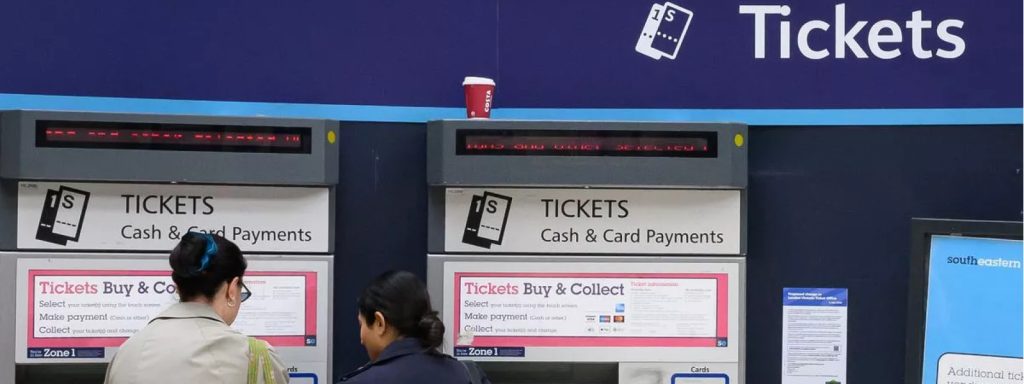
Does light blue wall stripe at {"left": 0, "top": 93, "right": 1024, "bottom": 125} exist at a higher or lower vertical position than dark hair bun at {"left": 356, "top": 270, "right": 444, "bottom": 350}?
higher

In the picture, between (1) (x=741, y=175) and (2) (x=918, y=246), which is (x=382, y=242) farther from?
(2) (x=918, y=246)

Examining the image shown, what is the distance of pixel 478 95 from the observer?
2842 millimetres

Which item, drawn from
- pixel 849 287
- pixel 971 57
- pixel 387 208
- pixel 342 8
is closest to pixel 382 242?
pixel 387 208

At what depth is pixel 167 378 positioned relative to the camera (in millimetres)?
2307

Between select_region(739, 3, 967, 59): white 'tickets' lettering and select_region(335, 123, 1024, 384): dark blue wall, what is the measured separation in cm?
21

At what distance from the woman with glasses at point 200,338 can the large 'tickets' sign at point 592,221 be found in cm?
63

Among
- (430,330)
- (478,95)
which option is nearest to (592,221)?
(478,95)

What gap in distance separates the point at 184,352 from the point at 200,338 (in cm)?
4

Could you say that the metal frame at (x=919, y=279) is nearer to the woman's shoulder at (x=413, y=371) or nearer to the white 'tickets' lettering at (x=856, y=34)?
the white 'tickets' lettering at (x=856, y=34)

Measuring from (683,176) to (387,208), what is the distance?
0.81 meters

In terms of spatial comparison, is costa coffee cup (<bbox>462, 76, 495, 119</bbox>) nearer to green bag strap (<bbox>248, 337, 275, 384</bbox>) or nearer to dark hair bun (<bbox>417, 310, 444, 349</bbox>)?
dark hair bun (<bbox>417, 310, 444, 349</bbox>)

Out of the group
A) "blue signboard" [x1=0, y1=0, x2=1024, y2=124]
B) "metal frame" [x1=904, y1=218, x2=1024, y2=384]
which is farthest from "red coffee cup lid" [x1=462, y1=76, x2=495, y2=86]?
"metal frame" [x1=904, y1=218, x2=1024, y2=384]

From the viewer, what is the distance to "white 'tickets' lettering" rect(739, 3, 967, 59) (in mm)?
3047

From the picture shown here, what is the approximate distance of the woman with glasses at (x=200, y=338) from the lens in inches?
91.4
